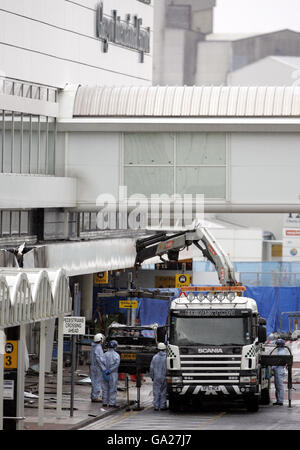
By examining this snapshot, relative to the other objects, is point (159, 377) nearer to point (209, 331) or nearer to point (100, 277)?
point (209, 331)

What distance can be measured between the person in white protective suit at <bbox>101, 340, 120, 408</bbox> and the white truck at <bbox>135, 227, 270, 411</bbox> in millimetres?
1401

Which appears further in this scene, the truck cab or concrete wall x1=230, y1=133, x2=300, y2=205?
concrete wall x1=230, y1=133, x2=300, y2=205

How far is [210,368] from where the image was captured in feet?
93.8

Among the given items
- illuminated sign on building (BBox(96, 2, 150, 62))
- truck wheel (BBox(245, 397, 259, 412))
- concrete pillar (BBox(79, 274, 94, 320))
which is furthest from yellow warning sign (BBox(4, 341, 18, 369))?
illuminated sign on building (BBox(96, 2, 150, 62))

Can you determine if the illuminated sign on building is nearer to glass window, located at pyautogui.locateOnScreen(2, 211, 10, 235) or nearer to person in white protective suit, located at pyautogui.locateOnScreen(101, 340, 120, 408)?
glass window, located at pyautogui.locateOnScreen(2, 211, 10, 235)

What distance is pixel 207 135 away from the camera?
37406 millimetres

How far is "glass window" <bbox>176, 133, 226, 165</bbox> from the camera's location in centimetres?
3741

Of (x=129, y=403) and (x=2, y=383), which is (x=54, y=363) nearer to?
(x=129, y=403)

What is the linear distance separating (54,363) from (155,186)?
6.09 meters

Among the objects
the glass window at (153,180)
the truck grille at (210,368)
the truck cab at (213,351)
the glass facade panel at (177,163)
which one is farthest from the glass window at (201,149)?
the truck grille at (210,368)

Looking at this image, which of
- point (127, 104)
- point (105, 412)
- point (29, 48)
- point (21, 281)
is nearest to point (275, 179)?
point (127, 104)

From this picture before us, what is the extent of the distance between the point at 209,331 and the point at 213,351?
560 mm

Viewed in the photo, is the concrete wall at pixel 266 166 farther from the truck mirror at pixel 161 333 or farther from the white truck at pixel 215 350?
the truck mirror at pixel 161 333

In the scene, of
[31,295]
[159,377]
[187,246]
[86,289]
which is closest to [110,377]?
[159,377]
